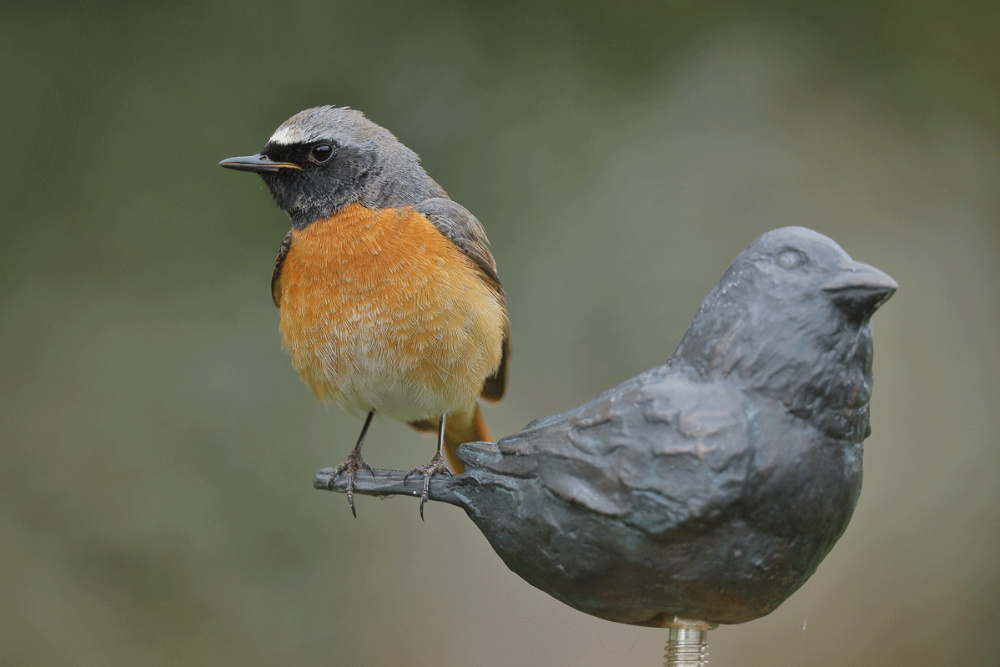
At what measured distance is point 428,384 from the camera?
2387 millimetres

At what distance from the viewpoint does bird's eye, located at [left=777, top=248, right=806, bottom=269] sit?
1.72m

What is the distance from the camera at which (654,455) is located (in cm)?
165

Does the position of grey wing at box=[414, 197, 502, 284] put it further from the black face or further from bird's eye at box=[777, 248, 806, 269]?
bird's eye at box=[777, 248, 806, 269]

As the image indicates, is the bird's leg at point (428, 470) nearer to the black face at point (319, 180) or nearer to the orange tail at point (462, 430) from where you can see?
the orange tail at point (462, 430)

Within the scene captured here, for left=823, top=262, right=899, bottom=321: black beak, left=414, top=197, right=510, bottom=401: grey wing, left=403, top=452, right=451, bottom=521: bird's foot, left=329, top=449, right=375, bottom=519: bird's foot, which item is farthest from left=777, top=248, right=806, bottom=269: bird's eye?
left=329, top=449, right=375, bottom=519: bird's foot

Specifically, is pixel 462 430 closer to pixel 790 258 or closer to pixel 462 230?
pixel 462 230

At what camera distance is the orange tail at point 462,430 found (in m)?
2.81

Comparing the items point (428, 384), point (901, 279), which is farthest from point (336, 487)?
point (901, 279)

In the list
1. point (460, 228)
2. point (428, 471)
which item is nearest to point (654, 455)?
point (428, 471)

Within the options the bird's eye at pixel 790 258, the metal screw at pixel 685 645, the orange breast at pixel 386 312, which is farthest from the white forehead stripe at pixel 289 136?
the metal screw at pixel 685 645

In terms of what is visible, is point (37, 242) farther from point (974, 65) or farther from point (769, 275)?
point (974, 65)

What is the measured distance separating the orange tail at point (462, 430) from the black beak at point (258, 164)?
900 mm

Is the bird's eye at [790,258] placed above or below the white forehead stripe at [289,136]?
below

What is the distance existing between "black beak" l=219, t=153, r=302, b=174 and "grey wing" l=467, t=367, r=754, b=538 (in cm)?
96
